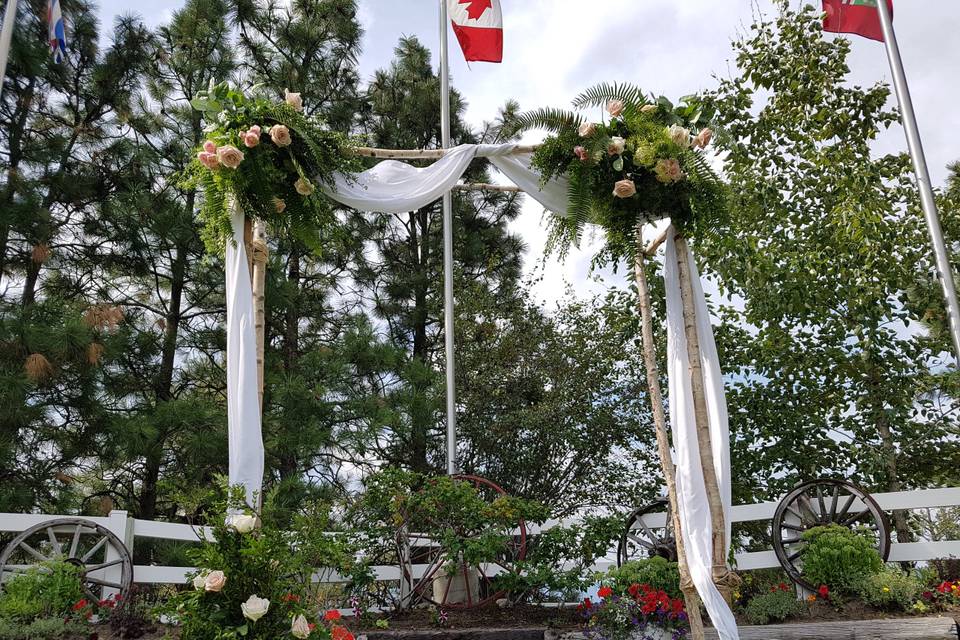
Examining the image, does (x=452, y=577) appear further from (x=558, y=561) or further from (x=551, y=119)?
(x=551, y=119)

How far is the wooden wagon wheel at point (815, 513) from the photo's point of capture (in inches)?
199

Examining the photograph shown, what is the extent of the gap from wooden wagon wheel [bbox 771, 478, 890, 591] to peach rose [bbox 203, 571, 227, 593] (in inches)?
147

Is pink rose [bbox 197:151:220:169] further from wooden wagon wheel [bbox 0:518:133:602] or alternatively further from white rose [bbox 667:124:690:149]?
white rose [bbox 667:124:690:149]

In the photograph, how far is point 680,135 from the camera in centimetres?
412

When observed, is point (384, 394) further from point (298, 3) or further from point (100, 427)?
point (298, 3)

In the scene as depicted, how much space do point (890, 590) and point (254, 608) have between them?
368cm

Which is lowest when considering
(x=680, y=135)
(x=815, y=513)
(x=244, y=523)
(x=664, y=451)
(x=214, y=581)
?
(x=214, y=581)

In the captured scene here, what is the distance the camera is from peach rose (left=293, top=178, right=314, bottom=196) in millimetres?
4203

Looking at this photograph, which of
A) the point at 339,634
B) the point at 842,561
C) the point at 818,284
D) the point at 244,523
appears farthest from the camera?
the point at 818,284

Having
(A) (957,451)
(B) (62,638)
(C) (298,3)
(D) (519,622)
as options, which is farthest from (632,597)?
(C) (298,3)

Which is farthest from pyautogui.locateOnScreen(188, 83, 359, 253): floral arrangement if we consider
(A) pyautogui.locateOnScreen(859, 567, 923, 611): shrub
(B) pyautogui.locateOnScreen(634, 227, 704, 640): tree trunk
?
(A) pyautogui.locateOnScreen(859, 567, 923, 611): shrub

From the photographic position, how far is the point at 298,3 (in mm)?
9992

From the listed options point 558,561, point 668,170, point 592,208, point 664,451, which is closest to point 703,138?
point 668,170

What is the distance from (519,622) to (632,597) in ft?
2.93
